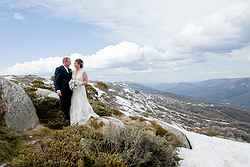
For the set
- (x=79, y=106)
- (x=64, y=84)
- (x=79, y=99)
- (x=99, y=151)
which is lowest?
(x=99, y=151)

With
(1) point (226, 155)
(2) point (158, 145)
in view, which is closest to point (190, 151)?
(1) point (226, 155)

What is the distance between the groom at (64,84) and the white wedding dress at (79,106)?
1.28ft

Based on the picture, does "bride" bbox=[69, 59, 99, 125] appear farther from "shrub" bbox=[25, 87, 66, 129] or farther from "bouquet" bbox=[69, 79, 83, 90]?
"shrub" bbox=[25, 87, 66, 129]

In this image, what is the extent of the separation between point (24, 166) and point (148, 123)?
10792mm

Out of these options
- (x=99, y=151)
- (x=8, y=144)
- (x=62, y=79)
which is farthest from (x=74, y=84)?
(x=99, y=151)

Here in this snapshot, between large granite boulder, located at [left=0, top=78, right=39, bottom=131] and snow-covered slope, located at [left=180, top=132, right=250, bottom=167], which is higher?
large granite boulder, located at [left=0, top=78, right=39, bottom=131]

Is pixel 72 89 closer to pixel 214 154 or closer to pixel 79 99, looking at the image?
pixel 79 99

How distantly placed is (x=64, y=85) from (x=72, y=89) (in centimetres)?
44

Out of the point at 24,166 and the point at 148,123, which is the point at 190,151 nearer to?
the point at 148,123

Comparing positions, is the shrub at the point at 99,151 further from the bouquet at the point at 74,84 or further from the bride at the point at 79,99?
the bouquet at the point at 74,84

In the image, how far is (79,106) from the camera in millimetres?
16984

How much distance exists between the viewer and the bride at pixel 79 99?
16.9 m

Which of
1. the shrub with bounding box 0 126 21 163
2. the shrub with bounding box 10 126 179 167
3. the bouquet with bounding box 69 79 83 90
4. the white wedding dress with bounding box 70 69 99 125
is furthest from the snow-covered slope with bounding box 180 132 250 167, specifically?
the shrub with bounding box 0 126 21 163

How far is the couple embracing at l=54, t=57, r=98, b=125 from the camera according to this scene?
17.1 m
